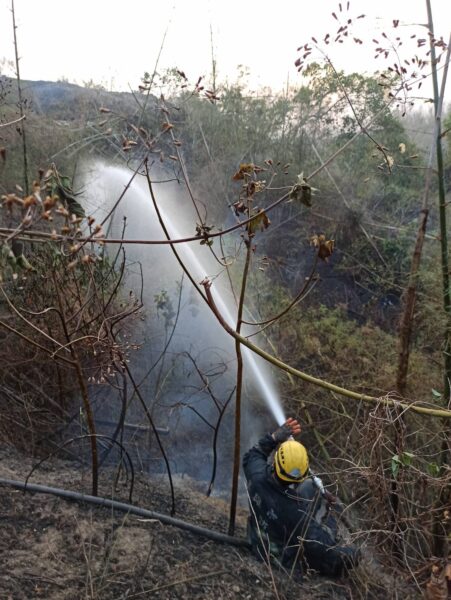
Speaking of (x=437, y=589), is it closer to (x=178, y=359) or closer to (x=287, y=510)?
(x=287, y=510)

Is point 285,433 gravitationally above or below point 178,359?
above

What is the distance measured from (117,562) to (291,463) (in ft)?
4.54

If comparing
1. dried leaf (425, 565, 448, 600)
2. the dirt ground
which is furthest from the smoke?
dried leaf (425, 565, 448, 600)

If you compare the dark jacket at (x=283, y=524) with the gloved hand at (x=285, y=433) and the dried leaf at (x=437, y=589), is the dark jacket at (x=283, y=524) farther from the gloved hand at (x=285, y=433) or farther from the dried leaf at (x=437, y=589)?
the dried leaf at (x=437, y=589)

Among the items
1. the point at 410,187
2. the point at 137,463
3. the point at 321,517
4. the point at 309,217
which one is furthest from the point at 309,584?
the point at 410,187

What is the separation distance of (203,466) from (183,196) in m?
5.59

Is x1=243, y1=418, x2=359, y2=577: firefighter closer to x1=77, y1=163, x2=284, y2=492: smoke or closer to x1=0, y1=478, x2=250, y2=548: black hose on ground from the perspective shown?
x1=0, y1=478, x2=250, y2=548: black hose on ground

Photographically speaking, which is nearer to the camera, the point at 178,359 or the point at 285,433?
the point at 285,433

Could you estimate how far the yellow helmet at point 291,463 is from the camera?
3.95m

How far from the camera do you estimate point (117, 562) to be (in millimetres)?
3707

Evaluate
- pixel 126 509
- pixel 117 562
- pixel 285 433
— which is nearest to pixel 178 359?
pixel 126 509

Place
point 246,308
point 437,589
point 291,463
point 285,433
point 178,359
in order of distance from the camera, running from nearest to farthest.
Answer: point 437,589 < point 291,463 < point 285,433 < point 178,359 < point 246,308

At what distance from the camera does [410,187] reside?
37.3ft

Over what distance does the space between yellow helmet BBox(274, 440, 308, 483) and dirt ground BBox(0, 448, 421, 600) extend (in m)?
0.70
